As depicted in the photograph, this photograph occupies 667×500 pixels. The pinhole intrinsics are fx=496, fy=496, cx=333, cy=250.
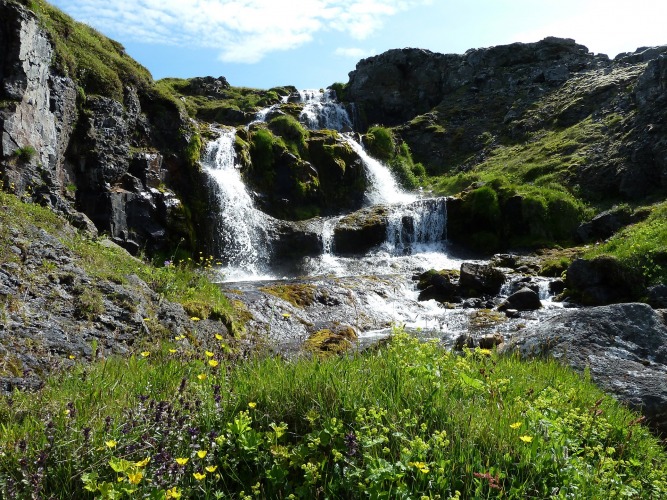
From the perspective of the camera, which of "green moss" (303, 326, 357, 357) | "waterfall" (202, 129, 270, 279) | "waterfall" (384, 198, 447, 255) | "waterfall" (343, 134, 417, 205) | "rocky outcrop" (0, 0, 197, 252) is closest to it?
"green moss" (303, 326, 357, 357)

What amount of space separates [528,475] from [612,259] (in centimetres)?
1451

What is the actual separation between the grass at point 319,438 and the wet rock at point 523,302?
452 inches

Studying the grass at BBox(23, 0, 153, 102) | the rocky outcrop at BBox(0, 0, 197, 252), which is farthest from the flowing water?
the grass at BBox(23, 0, 153, 102)

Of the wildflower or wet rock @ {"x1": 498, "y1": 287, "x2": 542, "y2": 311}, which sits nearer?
the wildflower

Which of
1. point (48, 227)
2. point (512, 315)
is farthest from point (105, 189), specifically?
point (512, 315)

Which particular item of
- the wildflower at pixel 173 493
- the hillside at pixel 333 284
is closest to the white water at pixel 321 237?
the hillside at pixel 333 284

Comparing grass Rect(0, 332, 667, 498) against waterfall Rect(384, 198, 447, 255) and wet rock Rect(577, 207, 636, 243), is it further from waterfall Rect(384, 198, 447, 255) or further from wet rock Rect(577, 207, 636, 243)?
waterfall Rect(384, 198, 447, 255)

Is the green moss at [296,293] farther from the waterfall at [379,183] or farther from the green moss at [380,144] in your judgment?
the green moss at [380,144]

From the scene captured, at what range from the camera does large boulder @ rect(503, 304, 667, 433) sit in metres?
4.65

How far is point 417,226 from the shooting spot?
24422 millimetres

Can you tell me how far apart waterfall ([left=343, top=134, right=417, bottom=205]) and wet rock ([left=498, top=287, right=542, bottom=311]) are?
613 inches

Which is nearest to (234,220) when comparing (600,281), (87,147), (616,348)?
(87,147)

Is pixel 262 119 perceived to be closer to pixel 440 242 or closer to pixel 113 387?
pixel 440 242

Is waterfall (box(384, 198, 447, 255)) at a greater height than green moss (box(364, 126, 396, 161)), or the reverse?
green moss (box(364, 126, 396, 161))
